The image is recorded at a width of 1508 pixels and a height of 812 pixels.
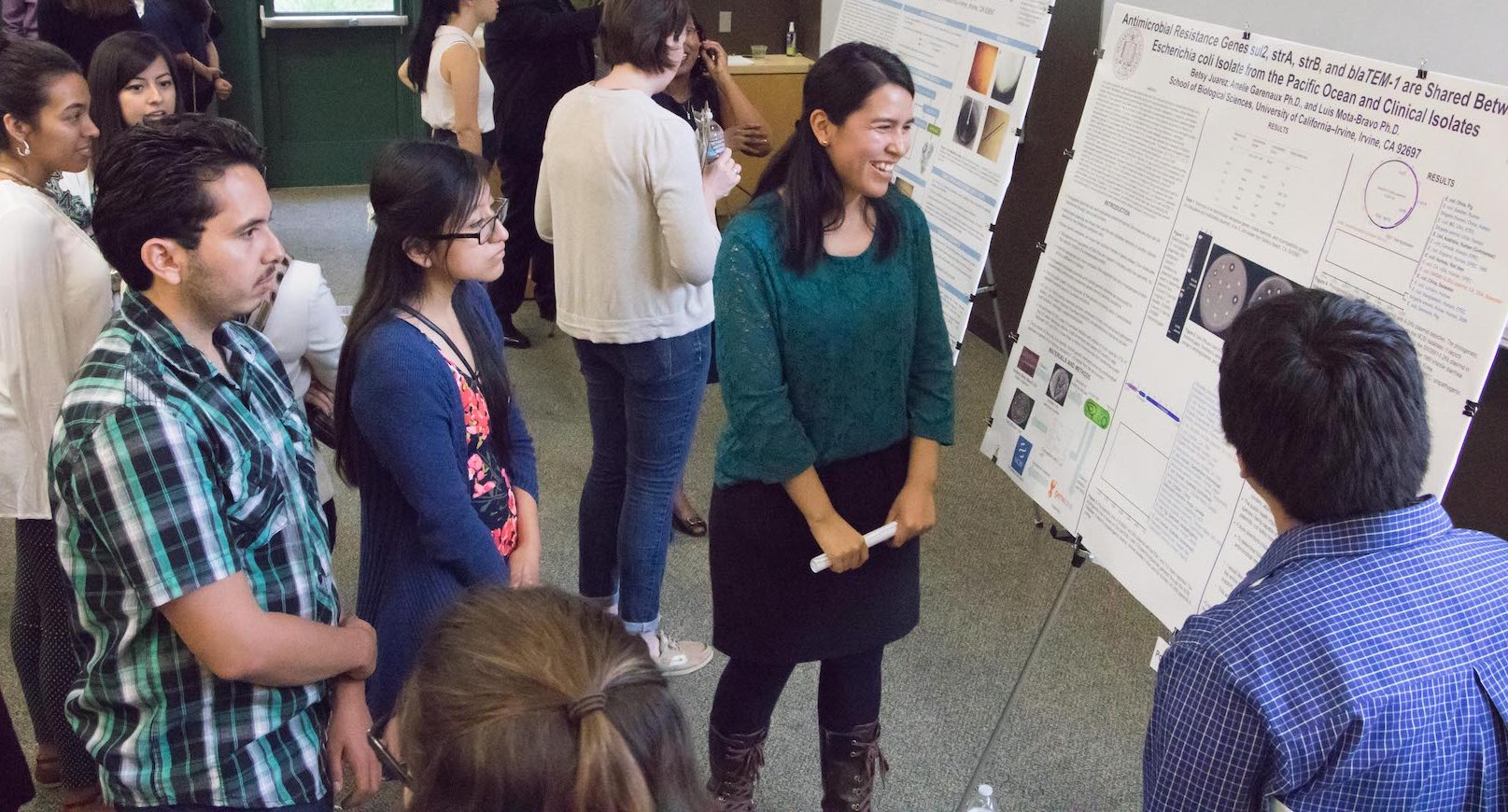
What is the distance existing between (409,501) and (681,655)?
4.39 ft

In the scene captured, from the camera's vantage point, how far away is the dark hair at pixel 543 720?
86 cm

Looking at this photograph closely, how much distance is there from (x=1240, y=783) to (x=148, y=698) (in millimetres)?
1154

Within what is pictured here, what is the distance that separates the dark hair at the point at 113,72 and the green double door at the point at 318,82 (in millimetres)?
4435

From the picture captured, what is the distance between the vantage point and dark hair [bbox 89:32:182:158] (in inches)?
95.0

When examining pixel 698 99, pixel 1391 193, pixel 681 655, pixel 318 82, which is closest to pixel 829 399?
pixel 1391 193

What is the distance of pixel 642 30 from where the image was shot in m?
2.38

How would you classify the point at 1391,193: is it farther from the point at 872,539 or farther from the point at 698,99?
the point at 698,99

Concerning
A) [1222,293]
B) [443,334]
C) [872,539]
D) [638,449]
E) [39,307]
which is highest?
[1222,293]

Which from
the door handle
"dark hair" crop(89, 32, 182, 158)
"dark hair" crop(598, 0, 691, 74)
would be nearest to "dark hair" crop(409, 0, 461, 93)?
"dark hair" crop(89, 32, 182, 158)

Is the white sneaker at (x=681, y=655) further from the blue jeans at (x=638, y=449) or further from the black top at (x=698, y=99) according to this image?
the black top at (x=698, y=99)

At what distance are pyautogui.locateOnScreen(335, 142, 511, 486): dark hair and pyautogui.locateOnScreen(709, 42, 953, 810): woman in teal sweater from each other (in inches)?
16.4

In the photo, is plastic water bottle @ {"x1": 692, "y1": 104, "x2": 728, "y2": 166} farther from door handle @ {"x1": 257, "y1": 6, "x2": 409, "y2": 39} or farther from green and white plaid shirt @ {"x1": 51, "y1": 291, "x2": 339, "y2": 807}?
door handle @ {"x1": 257, "y1": 6, "x2": 409, "y2": 39}

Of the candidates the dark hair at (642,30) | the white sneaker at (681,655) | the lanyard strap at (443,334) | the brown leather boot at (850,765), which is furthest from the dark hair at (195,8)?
the brown leather boot at (850,765)

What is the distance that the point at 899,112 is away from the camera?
1867 mm
